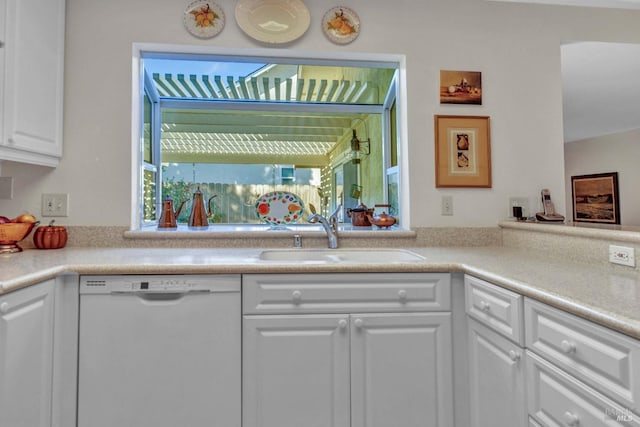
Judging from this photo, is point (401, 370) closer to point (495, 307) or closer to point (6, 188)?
point (495, 307)

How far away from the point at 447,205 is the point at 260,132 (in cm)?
134

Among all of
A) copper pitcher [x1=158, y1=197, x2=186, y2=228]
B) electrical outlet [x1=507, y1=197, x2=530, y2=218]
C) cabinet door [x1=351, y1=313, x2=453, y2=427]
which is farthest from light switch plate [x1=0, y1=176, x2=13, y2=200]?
electrical outlet [x1=507, y1=197, x2=530, y2=218]

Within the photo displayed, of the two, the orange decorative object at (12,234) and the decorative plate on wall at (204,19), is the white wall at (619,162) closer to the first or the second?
the decorative plate on wall at (204,19)

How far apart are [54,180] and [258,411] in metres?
1.57

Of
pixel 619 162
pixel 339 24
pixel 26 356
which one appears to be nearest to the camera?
pixel 26 356

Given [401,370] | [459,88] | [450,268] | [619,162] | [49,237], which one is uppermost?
[619,162]

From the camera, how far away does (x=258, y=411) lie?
130 centimetres

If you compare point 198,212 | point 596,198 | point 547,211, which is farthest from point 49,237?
point 596,198

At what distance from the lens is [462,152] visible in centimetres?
198

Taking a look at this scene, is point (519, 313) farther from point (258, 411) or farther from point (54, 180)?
point (54, 180)

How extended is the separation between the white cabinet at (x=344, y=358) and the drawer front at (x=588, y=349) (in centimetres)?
43

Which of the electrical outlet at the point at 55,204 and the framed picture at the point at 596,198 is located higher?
the framed picture at the point at 596,198

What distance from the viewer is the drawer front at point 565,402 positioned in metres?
0.73

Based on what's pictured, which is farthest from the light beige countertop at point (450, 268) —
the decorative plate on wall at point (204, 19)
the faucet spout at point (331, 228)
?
the decorative plate on wall at point (204, 19)
